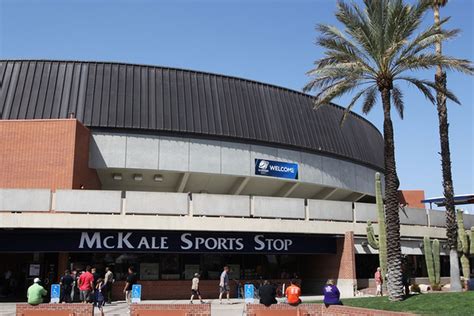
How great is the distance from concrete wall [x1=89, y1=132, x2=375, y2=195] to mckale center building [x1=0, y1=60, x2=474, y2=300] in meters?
0.06

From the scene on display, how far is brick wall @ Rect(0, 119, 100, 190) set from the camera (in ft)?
85.1

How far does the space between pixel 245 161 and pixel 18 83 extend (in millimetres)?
13632

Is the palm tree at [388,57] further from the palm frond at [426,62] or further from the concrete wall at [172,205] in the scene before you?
the concrete wall at [172,205]

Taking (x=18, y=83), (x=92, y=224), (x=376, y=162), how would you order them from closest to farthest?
(x=92, y=224) → (x=18, y=83) → (x=376, y=162)

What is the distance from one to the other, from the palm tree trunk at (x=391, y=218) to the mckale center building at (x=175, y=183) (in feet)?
22.0

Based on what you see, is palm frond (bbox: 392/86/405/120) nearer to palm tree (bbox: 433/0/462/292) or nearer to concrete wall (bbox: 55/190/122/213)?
palm tree (bbox: 433/0/462/292)

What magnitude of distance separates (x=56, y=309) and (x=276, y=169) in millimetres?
19616

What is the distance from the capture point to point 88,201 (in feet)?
78.5

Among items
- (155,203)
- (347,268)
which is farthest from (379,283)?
(155,203)

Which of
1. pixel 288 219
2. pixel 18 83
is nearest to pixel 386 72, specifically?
pixel 288 219

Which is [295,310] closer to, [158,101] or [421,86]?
[421,86]

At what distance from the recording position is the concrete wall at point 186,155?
96.2ft

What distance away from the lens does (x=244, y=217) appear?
25922 mm

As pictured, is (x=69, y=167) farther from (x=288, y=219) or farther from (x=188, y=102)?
(x=288, y=219)
